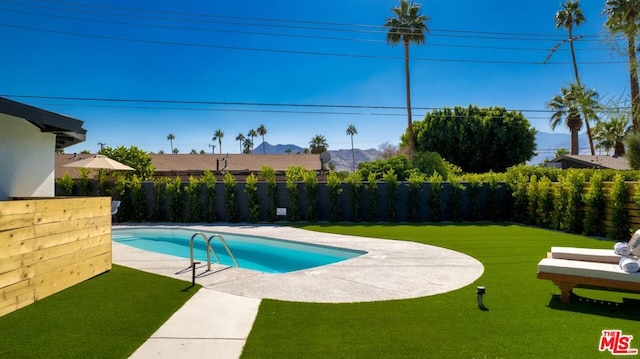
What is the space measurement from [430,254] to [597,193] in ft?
20.5

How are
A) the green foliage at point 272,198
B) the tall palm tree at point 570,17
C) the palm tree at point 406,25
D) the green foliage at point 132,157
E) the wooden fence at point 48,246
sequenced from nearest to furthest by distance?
the wooden fence at point 48,246 → the green foliage at point 272,198 → the green foliage at point 132,157 → the palm tree at point 406,25 → the tall palm tree at point 570,17

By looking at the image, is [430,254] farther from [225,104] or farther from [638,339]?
[225,104]

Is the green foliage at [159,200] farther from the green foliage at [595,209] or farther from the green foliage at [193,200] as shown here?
the green foliage at [595,209]

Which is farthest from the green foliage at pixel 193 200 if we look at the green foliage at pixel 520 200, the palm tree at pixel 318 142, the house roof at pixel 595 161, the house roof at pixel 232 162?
the palm tree at pixel 318 142

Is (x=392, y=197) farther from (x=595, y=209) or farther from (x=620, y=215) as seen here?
(x=620, y=215)

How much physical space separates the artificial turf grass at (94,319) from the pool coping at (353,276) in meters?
0.77

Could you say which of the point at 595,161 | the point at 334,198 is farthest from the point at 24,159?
the point at 595,161

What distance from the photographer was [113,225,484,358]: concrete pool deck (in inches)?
153

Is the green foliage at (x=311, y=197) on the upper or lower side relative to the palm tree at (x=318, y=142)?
lower

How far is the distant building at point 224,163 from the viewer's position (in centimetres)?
3522

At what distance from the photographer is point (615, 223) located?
10492 millimetres

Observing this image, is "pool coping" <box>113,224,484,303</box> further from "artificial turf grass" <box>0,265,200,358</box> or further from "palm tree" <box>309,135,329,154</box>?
"palm tree" <box>309,135,329,154</box>

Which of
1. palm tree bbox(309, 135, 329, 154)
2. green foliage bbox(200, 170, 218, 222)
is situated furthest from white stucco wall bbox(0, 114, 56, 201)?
palm tree bbox(309, 135, 329, 154)

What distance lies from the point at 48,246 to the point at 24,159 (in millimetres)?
2866
